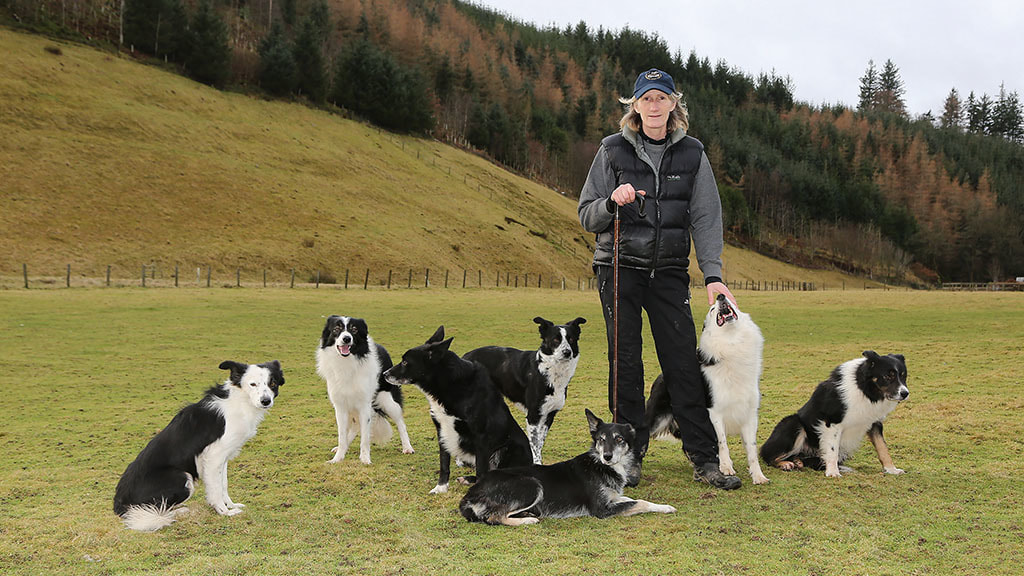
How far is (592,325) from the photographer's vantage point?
27750mm

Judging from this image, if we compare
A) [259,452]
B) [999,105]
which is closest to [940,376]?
[259,452]

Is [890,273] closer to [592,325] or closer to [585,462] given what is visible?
[592,325]

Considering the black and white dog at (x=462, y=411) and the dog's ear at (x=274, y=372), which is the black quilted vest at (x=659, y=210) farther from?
the dog's ear at (x=274, y=372)

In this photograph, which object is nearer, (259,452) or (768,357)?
(259,452)

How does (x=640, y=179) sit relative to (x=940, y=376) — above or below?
above

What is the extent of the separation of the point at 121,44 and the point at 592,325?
79.0 metres

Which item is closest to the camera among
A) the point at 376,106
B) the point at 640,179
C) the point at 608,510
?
the point at 608,510

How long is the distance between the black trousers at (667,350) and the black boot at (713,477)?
0.23 feet

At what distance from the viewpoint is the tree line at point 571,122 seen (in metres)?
88.4

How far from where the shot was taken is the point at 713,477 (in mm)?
6805

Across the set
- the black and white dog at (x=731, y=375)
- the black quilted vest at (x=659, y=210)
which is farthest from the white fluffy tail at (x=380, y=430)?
the black and white dog at (x=731, y=375)

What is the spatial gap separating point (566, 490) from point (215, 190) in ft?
207

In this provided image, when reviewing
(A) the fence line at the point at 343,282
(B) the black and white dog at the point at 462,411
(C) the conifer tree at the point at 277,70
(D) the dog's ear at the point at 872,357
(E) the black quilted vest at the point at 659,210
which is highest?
(C) the conifer tree at the point at 277,70

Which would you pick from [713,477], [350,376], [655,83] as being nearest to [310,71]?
[350,376]
